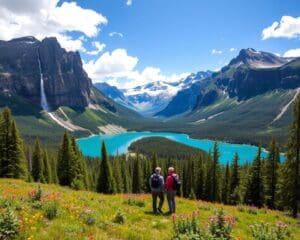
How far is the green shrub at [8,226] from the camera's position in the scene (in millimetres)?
9482

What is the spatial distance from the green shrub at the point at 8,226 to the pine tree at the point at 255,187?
2172 inches

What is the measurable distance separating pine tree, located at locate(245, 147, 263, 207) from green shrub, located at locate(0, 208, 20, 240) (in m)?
55.2

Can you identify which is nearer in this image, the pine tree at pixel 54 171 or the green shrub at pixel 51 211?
the green shrub at pixel 51 211

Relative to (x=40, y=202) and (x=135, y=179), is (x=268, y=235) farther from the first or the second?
(x=135, y=179)

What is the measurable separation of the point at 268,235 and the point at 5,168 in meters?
47.0

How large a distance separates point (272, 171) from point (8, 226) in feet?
179

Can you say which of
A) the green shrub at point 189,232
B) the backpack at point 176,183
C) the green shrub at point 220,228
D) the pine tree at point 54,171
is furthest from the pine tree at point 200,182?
the green shrub at point 220,228

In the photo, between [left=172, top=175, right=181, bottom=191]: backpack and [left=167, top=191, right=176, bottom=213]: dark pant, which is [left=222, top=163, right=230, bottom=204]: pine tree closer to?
[left=167, top=191, right=176, bottom=213]: dark pant

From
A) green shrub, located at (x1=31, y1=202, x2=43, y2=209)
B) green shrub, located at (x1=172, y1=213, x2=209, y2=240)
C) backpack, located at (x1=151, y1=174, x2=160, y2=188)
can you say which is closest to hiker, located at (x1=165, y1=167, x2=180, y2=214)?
backpack, located at (x1=151, y1=174, x2=160, y2=188)

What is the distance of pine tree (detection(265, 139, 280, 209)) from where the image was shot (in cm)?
5559

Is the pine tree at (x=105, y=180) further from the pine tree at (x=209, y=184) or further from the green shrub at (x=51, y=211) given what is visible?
the green shrub at (x=51, y=211)

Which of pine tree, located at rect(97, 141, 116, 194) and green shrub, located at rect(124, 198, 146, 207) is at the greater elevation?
green shrub, located at rect(124, 198, 146, 207)

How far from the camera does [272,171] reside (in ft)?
187

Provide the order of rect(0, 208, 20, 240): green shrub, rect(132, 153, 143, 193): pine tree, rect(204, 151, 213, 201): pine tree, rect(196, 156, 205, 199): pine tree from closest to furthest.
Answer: rect(0, 208, 20, 240): green shrub
rect(204, 151, 213, 201): pine tree
rect(196, 156, 205, 199): pine tree
rect(132, 153, 143, 193): pine tree
